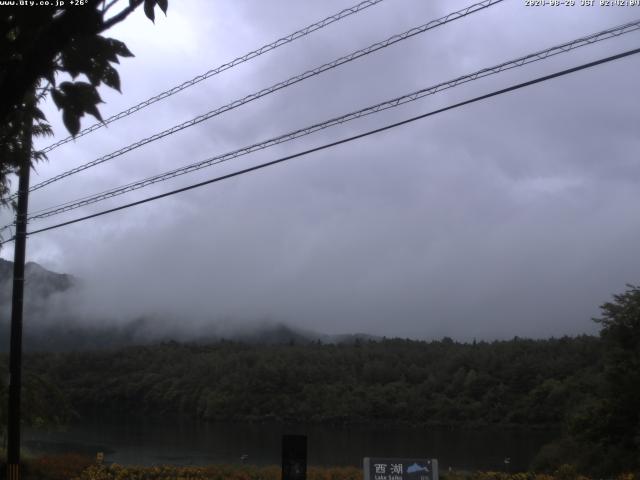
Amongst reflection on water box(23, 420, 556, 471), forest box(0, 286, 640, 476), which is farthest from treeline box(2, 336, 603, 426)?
reflection on water box(23, 420, 556, 471)

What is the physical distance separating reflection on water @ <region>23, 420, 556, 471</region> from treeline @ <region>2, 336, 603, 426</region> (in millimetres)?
1514

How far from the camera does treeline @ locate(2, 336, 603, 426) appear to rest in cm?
3847

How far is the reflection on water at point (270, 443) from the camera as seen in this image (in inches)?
1044

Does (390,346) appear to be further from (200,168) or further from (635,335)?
(200,168)

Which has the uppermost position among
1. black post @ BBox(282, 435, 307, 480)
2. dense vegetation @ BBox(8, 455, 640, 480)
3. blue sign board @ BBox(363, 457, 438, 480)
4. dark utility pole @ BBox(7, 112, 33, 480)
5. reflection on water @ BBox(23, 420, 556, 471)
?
dark utility pole @ BBox(7, 112, 33, 480)

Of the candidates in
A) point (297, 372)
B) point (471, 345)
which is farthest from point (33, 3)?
point (471, 345)

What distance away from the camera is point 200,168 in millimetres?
12172

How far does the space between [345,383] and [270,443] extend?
13.5m

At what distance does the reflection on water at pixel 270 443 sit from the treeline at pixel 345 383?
1.51 meters

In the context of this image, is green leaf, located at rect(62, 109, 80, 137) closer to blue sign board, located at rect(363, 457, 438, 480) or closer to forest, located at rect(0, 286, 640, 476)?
blue sign board, located at rect(363, 457, 438, 480)

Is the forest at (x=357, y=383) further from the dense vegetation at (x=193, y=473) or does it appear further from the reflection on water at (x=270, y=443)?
the dense vegetation at (x=193, y=473)

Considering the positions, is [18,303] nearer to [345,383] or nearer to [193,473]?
[193,473]

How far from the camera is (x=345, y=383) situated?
47094mm

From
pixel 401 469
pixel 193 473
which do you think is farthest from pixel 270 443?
pixel 401 469
